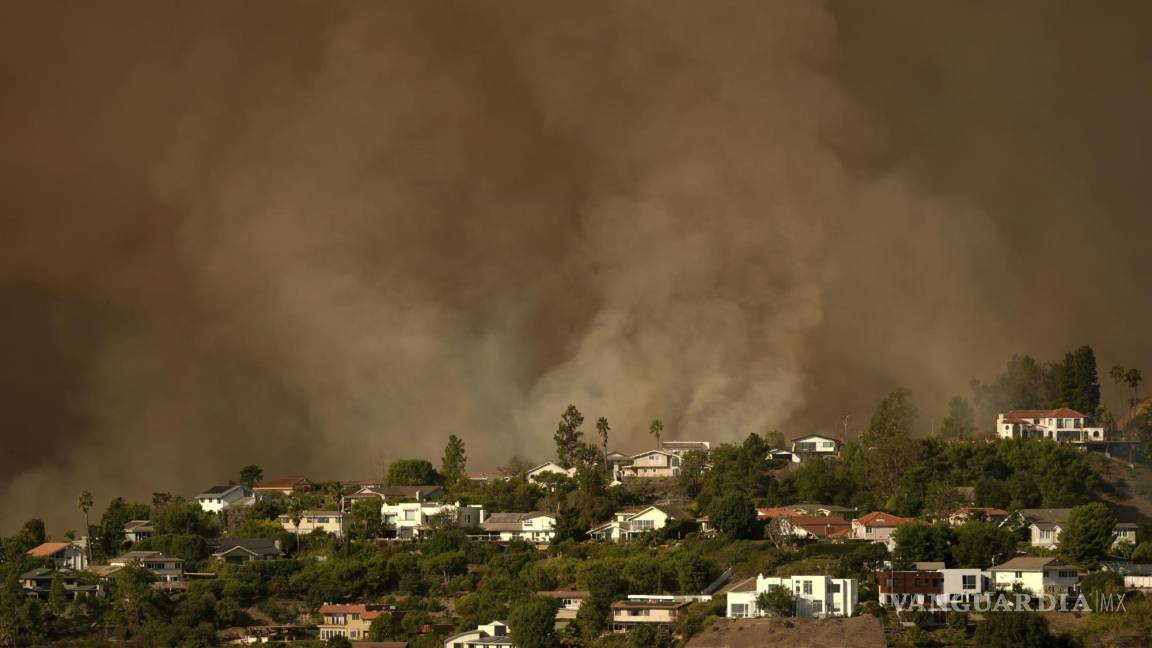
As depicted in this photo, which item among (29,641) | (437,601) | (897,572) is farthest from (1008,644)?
(29,641)

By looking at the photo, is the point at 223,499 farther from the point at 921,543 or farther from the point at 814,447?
the point at 921,543

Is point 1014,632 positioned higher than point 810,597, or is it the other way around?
point 810,597

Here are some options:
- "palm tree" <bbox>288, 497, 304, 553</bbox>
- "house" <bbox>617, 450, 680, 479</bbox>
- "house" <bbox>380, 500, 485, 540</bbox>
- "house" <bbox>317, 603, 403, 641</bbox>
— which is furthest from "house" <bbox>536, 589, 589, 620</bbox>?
"house" <bbox>617, 450, 680, 479</bbox>

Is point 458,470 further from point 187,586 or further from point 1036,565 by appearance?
point 1036,565

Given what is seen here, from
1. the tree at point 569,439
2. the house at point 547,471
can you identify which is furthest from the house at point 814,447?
the house at point 547,471

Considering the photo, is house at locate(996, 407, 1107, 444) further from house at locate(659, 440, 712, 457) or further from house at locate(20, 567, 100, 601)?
house at locate(20, 567, 100, 601)

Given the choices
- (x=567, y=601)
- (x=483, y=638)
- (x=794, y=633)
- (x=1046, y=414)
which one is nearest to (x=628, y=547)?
(x=567, y=601)
